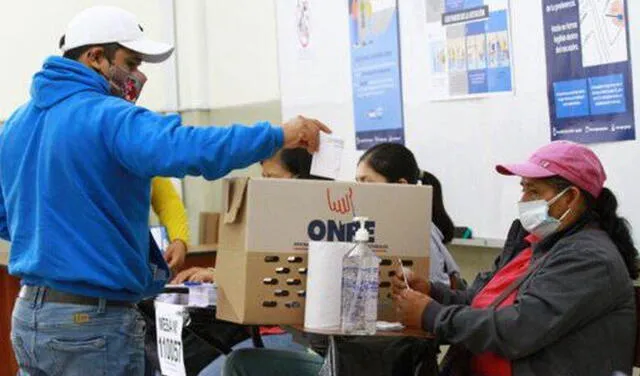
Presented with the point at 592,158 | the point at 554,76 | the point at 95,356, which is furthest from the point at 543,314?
the point at 554,76

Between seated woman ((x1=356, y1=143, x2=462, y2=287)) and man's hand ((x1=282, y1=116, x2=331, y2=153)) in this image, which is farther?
seated woman ((x1=356, y1=143, x2=462, y2=287))

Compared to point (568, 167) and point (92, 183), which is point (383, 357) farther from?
point (92, 183)

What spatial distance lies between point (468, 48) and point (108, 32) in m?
1.90

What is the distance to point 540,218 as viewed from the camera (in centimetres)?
289

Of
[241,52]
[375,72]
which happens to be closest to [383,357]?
[375,72]

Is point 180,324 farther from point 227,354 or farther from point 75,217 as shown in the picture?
point 75,217

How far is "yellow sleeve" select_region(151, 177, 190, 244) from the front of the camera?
395 centimetres

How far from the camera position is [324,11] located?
215 inches

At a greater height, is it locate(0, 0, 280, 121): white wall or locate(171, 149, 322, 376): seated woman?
locate(0, 0, 280, 121): white wall

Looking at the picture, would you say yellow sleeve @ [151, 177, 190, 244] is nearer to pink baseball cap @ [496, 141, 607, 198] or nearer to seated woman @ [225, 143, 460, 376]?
seated woman @ [225, 143, 460, 376]

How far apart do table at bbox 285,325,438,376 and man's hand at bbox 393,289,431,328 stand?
0.03m

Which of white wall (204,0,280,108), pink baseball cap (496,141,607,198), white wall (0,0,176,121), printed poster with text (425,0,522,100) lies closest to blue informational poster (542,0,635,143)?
printed poster with text (425,0,522,100)

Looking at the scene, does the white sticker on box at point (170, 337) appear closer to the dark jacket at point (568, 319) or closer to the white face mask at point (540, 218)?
the dark jacket at point (568, 319)

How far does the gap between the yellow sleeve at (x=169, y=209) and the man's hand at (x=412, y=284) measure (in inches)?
44.1
